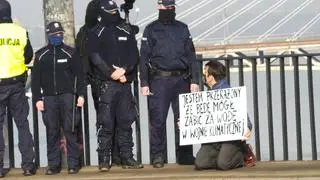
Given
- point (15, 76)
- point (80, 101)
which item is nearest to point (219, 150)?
point (80, 101)

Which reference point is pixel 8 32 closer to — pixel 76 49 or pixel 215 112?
pixel 76 49

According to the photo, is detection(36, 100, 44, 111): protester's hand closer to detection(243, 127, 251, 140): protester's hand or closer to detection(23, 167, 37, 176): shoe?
detection(23, 167, 37, 176): shoe

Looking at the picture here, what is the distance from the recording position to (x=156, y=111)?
26.6ft

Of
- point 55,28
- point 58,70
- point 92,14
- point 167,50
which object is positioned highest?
point 92,14

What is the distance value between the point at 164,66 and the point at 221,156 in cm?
114

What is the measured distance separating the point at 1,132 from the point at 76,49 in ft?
3.71

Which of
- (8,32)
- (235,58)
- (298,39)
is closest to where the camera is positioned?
(8,32)

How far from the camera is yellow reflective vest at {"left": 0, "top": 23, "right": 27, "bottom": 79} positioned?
764cm

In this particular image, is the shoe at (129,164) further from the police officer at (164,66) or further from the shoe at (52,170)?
the shoe at (52,170)

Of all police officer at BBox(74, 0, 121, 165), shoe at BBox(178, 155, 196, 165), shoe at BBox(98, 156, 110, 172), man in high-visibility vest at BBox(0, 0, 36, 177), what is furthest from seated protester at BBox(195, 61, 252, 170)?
man in high-visibility vest at BBox(0, 0, 36, 177)

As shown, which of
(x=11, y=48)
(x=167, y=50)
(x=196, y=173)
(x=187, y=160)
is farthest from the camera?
(x=187, y=160)

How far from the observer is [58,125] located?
7.89m

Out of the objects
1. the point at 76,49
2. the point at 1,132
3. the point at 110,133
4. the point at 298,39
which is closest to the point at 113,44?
the point at 76,49

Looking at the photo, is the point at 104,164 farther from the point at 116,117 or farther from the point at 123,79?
the point at 123,79
